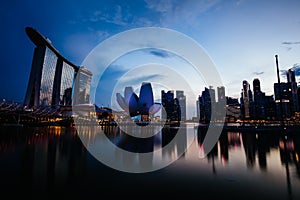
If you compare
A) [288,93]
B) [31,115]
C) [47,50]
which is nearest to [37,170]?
[31,115]

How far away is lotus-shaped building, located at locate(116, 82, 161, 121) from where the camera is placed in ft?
225

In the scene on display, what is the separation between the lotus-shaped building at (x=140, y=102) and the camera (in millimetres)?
68688

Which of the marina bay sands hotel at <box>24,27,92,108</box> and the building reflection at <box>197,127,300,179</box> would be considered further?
the marina bay sands hotel at <box>24,27,92,108</box>

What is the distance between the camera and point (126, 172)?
5.12 metres

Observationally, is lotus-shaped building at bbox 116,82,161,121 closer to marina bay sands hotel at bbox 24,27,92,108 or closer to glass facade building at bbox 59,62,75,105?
marina bay sands hotel at bbox 24,27,92,108

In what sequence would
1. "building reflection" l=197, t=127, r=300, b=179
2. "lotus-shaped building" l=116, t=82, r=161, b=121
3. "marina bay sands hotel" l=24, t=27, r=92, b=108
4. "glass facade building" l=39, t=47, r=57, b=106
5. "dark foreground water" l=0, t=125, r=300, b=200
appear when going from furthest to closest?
"lotus-shaped building" l=116, t=82, r=161, b=121 → "glass facade building" l=39, t=47, r=57, b=106 → "marina bay sands hotel" l=24, t=27, r=92, b=108 → "building reflection" l=197, t=127, r=300, b=179 → "dark foreground water" l=0, t=125, r=300, b=200

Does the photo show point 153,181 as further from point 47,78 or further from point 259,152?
point 47,78

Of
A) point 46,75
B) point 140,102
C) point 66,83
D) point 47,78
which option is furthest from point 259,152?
point 66,83

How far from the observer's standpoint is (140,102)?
7094 centimetres

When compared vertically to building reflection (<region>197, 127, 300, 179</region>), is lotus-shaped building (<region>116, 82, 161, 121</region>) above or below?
above

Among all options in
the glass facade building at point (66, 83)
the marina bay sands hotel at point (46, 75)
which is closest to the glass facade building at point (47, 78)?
the marina bay sands hotel at point (46, 75)

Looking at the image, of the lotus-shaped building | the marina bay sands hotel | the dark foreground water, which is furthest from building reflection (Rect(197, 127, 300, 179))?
the marina bay sands hotel

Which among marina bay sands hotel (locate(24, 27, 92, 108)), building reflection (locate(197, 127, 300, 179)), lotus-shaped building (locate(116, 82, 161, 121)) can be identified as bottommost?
building reflection (locate(197, 127, 300, 179))

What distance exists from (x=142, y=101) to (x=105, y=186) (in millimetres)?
66376
